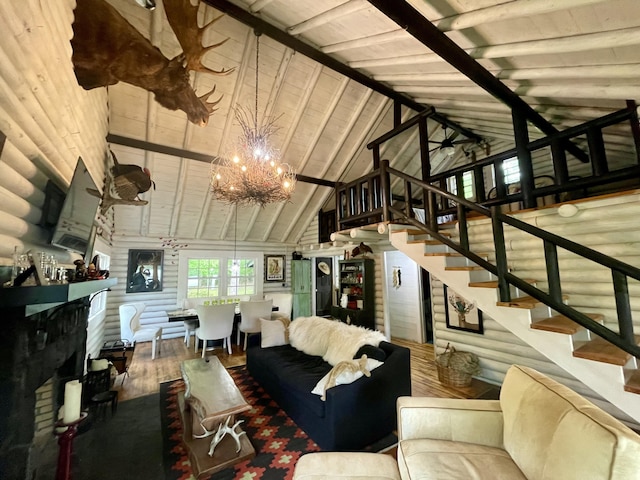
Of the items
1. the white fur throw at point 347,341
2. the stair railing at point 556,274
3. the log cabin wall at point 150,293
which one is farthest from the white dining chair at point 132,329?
the stair railing at point 556,274

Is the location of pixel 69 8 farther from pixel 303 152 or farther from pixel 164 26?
pixel 303 152

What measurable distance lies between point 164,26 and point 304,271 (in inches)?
238

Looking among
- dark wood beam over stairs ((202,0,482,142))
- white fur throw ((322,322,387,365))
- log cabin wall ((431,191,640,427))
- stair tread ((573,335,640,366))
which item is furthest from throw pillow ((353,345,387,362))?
dark wood beam over stairs ((202,0,482,142))

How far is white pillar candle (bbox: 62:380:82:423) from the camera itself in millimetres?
1707

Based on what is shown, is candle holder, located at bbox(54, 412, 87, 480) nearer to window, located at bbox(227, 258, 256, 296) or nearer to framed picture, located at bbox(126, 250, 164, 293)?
framed picture, located at bbox(126, 250, 164, 293)

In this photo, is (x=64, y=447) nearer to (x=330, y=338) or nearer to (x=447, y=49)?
(x=330, y=338)

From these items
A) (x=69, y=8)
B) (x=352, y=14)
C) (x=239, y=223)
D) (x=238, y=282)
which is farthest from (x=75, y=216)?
(x=238, y=282)

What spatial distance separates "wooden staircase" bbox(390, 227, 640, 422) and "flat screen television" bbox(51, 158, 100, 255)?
3186 mm

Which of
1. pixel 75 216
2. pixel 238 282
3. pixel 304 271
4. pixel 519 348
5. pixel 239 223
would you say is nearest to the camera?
pixel 75 216

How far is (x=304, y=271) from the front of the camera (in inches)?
313

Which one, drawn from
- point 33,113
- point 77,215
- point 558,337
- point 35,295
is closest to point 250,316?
point 77,215

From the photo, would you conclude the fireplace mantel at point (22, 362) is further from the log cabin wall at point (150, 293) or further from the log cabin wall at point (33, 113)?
the log cabin wall at point (150, 293)

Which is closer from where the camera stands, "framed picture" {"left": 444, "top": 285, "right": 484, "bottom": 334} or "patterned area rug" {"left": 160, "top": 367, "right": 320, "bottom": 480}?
"patterned area rug" {"left": 160, "top": 367, "right": 320, "bottom": 480}

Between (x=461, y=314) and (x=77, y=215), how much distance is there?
15.6 feet
